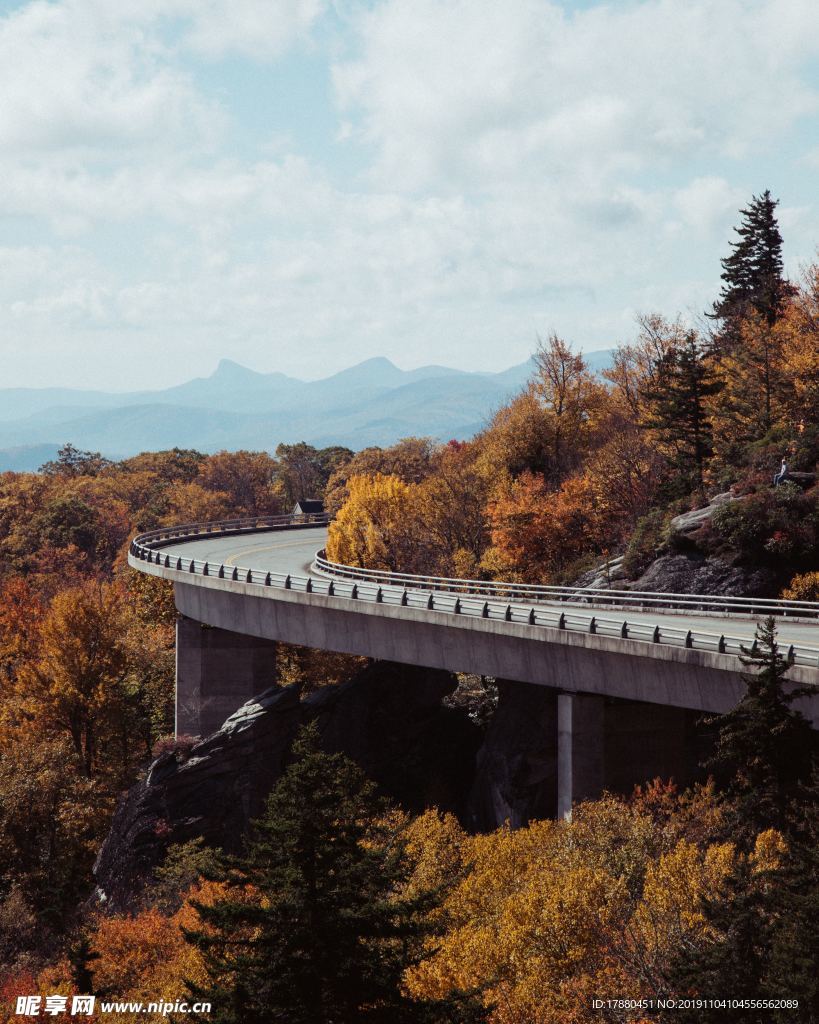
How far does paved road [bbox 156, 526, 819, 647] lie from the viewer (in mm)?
36750

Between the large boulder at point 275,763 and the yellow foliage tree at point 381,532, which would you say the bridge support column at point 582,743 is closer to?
the large boulder at point 275,763

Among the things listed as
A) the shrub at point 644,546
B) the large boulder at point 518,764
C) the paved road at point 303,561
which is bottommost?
the large boulder at point 518,764

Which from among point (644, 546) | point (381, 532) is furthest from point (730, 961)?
point (381, 532)

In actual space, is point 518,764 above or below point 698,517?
below

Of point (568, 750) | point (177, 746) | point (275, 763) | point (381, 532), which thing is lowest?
point (177, 746)

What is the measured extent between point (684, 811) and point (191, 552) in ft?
159

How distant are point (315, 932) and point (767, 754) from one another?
1307 centimetres

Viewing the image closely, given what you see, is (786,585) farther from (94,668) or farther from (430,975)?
(94,668)

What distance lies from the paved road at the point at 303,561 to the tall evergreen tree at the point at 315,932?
17.7m

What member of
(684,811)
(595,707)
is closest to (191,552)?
(595,707)

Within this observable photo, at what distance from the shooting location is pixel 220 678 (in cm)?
6303

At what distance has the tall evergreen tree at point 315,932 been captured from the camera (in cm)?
1819

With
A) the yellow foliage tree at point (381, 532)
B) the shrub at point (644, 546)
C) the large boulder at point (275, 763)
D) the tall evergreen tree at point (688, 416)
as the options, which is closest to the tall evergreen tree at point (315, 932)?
the large boulder at point (275, 763)

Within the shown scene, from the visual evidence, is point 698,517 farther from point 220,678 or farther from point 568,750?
point 220,678
